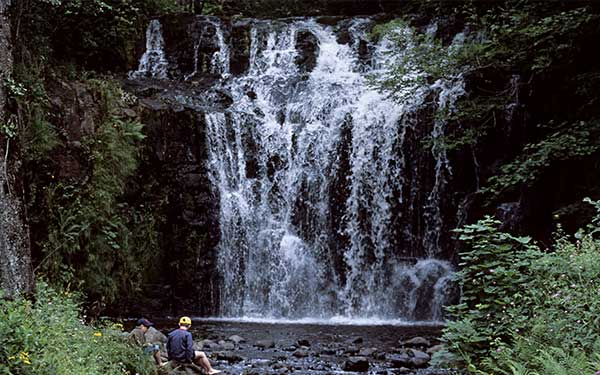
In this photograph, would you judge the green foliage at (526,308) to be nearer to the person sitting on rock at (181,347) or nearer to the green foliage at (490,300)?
the green foliage at (490,300)

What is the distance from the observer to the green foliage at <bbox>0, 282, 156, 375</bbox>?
16.9 ft

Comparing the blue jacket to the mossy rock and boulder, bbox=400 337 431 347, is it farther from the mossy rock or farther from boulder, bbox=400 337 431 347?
boulder, bbox=400 337 431 347

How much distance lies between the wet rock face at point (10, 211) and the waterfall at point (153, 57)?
12479mm

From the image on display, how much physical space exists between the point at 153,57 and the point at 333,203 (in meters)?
8.87

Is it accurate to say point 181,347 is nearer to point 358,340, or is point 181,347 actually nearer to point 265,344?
point 265,344

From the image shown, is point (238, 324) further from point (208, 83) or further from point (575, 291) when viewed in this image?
point (575, 291)

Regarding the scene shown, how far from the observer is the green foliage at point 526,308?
5.35 metres

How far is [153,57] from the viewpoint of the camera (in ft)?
73.7

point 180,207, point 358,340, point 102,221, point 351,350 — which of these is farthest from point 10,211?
point 180,207

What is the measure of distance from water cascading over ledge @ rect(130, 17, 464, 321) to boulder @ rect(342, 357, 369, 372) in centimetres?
626

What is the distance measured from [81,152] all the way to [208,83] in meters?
7.77

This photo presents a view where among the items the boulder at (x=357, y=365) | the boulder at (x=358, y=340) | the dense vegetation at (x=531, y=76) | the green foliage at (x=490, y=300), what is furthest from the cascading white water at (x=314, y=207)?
the green foliage at (x=490, y=300)

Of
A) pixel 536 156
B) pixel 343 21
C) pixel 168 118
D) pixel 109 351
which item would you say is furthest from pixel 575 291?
pixel 343 21

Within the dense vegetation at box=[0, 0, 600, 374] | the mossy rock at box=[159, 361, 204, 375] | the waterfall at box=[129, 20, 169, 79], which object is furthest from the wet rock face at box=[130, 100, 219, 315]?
the mossy rock at box=[159, 361, 204, 375]
